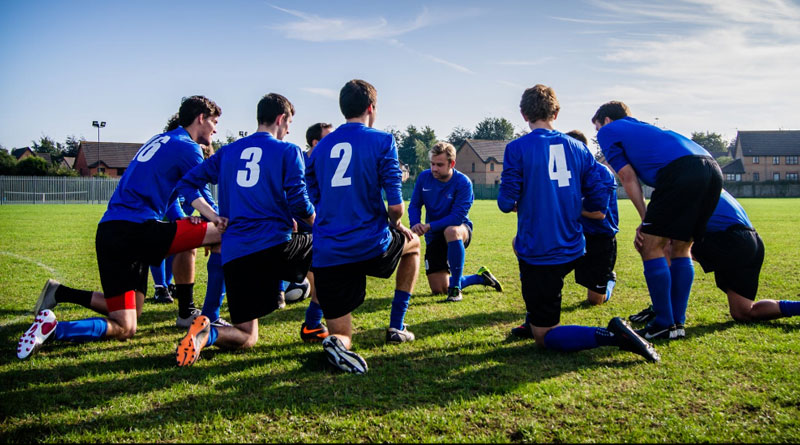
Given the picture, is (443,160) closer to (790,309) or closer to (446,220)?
(446,220)

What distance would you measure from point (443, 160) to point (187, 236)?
10.9 feet

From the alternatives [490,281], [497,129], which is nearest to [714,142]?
[497,129]

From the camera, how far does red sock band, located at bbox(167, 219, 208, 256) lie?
4.78 metres

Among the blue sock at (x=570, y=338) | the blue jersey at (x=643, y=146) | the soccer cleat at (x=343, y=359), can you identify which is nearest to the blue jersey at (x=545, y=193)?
the blue sock at (x=570, y=338)

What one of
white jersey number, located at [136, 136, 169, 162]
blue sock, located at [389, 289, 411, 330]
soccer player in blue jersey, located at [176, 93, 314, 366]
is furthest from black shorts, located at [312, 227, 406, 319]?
white jersey number, located at [136, 136, 169, 162]

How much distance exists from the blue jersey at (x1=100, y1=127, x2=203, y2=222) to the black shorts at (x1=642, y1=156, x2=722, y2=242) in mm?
4083

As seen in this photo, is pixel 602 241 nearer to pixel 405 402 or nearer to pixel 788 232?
pixel 405 402

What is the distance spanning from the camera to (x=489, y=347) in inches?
180

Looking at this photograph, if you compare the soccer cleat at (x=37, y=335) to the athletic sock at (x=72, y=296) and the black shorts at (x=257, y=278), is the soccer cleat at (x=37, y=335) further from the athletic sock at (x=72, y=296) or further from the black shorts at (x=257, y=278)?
the black shorts at (x=257, y=278)

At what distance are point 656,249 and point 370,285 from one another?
4388 mm

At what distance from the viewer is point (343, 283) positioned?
13.6 ft

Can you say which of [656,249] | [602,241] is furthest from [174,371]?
[602,241]

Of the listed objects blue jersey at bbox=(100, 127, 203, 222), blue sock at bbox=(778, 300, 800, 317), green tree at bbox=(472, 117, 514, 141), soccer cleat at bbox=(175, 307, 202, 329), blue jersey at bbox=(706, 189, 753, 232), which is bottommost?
soccer cleat at bbox=(175, 307, 202, 329)

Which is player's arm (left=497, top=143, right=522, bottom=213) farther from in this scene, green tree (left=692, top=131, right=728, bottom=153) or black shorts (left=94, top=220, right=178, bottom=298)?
green tree (left=692, top=131, right=728, bottom=153)
